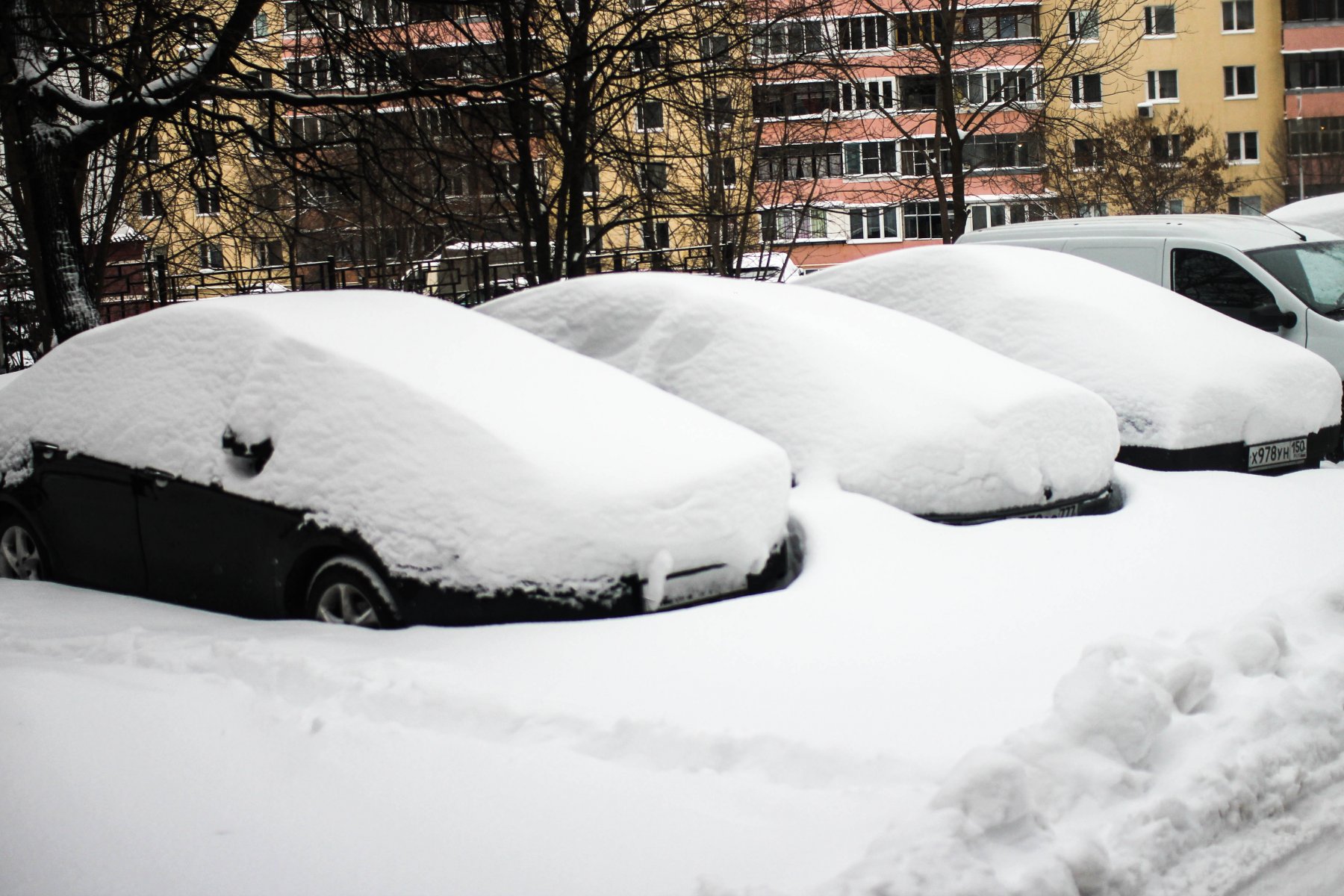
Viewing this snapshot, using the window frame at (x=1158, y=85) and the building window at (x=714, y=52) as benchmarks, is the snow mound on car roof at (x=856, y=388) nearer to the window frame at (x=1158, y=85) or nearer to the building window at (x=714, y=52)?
the building window at (x=714, y=52)

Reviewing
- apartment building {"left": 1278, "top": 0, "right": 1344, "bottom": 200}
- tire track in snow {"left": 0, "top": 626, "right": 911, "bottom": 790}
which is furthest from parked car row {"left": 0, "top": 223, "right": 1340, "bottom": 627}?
apartment building {"left": 1278, "top": 0, "right": 1344, "bottom": 200}

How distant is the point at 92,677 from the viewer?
461 cm

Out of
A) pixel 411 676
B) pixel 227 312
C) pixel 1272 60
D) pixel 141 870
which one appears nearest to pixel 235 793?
pixel 141 870

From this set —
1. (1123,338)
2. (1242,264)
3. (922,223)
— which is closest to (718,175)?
(1242,264)

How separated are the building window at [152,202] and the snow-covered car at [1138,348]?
419 inches

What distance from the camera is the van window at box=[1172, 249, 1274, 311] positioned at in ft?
34.3

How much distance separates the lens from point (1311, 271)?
1076 cm

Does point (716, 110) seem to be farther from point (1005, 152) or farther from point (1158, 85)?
point (1158, 85)

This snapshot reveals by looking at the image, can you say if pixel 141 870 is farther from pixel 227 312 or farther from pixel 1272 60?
pixel 1272 60

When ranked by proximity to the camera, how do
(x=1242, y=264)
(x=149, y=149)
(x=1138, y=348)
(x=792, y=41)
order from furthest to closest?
(x=792, y=41) → (x=149, y=149) → (x=1242, y=264) → (x=1138, y=348)

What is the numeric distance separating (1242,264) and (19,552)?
840 cm

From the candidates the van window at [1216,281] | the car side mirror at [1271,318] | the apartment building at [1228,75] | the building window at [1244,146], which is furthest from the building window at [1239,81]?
the car side mirror at [1271,318]

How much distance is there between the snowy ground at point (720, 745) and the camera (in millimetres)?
3260

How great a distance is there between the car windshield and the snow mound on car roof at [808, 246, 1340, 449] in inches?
69.8
